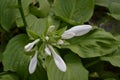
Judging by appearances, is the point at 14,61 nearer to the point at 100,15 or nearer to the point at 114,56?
the point at 114,56

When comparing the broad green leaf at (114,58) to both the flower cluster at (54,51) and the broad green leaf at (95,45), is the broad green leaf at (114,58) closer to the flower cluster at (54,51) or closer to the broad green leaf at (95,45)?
the broad green leaf at (95,45)

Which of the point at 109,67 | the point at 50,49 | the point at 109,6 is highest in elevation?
the point at 50,49

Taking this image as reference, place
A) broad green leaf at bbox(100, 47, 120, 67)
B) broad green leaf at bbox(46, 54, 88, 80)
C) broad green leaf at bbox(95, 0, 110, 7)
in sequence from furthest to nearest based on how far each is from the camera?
1. broad green leaf at bbox(95, 0, 110, 7)
2. broad green leaf at bbox(100, 47, 120, 67)
3. broad green leaf at bbox(46, 54, 88, 80)

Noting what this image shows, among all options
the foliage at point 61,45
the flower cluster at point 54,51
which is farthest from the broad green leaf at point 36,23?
the flower cluster at point 54,51

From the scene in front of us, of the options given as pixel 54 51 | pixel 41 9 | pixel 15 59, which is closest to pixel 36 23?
pixel 41 9

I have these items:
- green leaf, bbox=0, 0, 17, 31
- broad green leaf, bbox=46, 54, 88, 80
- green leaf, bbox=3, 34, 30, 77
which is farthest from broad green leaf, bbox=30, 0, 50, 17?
broad green leaf, bbox=46, 54, 88, 80

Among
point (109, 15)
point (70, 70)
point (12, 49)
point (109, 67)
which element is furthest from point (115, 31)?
point (12, 49)

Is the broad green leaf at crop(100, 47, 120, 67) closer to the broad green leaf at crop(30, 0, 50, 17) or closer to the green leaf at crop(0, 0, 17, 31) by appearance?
the broad green leaf at crop(30, 0, 50, 17)
